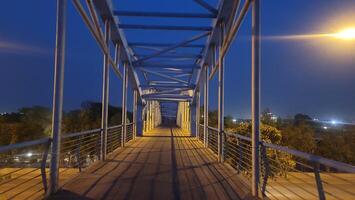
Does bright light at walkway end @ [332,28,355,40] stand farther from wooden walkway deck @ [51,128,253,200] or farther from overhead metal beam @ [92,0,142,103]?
overhead metal beam @ [92,0,142,103]

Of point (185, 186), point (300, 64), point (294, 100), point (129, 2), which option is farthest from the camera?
point (294, 100)

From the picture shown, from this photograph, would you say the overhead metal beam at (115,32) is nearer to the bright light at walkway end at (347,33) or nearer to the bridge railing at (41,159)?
the bridge railing at (41,159)

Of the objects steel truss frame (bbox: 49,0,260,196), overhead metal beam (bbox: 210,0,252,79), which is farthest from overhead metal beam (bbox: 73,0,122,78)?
overhead metal beam (bbox: 210,0,252,79)

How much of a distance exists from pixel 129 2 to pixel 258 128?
30.7 feet

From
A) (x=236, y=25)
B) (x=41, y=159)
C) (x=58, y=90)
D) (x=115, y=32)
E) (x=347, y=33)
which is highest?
(x=115, y=32)

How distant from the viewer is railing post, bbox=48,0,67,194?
520cm

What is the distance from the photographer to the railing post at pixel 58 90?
5199mm

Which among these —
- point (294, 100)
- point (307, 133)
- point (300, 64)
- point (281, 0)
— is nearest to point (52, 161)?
point (281, 0)

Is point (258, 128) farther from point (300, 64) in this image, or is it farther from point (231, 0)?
point (300, 64)

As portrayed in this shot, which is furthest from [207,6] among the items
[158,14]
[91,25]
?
[91,25]

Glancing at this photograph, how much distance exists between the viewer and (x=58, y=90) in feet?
17.3

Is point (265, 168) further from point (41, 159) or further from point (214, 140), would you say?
point (214, 140)

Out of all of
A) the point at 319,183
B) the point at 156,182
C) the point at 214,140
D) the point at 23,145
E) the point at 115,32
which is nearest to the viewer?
the point at 319,183

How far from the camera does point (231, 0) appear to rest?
30.7 ft
